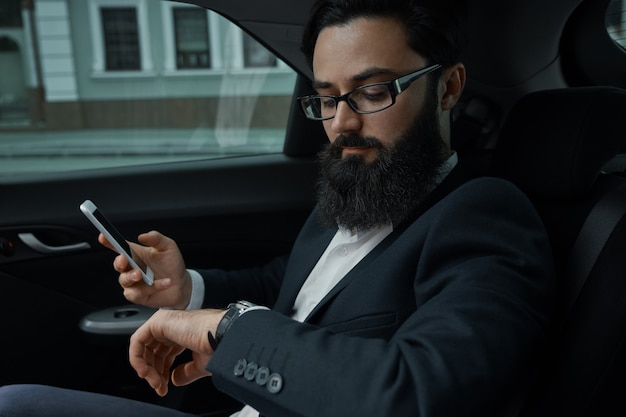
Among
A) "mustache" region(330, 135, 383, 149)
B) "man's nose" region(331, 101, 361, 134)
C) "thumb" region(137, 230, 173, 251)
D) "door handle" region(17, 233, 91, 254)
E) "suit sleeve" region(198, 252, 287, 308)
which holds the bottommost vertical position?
"door handle" region(17, 233, 91, 254)

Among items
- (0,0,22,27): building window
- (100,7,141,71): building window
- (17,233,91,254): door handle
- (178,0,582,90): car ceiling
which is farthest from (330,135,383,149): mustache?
(0,0,22,27): building window

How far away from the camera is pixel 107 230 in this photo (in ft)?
4.05

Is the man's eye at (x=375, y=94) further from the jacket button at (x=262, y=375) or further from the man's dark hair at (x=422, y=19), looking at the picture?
the jacket button at (x=262, y=375)

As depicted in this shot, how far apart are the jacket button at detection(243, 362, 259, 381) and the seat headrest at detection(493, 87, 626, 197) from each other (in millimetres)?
822

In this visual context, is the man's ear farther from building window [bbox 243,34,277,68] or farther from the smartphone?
building window [bbox 243,34,277,68]

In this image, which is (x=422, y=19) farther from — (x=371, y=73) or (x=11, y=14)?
(x=11, y=14)

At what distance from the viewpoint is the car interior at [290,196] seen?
130 centimetres

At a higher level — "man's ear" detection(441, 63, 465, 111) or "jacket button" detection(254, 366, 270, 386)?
"man's ear" detection(441, 63, 465, 111)

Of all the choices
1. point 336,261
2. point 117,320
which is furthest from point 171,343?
point 117,320

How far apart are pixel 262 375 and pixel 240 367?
46 millimetres

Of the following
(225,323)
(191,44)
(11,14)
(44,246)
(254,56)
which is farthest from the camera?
(11,14)

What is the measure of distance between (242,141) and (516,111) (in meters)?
1.35

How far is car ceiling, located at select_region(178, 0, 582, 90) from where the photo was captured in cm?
192

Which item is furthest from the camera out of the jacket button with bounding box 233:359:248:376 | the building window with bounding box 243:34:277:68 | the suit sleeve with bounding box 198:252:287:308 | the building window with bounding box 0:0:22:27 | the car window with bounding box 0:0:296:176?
the building window with bounding box 0:0:22:27
